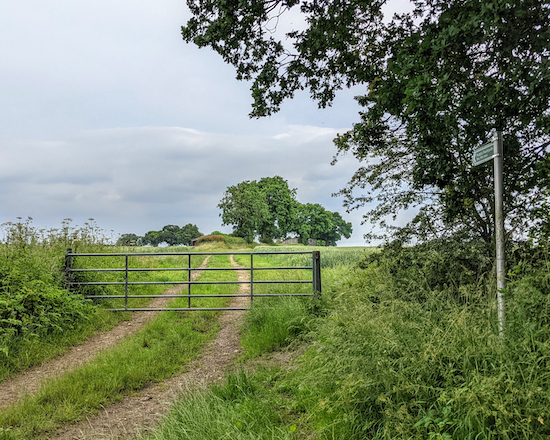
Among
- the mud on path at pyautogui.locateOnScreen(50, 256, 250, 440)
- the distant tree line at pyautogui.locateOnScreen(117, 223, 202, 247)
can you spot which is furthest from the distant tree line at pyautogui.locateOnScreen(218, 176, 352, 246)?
the mud on path at pyautogui.locateOnScreen(50, 256, 250, 440)

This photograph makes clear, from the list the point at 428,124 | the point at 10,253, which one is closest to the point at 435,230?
the point at 428,124

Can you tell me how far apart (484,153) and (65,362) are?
6736 mm

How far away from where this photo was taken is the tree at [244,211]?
1881 inches

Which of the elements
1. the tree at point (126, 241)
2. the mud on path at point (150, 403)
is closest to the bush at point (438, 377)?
the mud on path at point (150, 403)

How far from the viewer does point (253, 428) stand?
3.36 metres

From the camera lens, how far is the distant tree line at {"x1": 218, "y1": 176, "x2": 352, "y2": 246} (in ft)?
158

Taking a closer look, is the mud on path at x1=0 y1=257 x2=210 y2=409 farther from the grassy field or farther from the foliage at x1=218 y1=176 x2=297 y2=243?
the foliage at x1=218 y1=176 x2=297 y2=243

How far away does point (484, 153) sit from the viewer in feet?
13.4

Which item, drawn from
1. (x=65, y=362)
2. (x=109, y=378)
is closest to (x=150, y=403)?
(x=109, y=378)

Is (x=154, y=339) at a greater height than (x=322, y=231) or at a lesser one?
lesser

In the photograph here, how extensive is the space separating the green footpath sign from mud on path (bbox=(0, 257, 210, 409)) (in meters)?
6.13

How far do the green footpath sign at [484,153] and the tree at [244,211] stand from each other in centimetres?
4344

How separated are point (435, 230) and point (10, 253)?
877 centimetres

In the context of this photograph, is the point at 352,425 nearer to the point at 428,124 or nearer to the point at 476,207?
the point at 428,124
